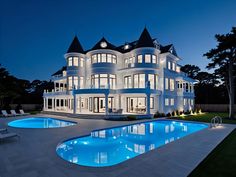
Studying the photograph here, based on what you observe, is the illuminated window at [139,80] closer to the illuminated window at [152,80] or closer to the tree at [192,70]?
the illuminated window at [152,80]

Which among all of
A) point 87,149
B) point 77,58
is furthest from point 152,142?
point 77,58

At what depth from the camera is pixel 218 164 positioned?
5672mm

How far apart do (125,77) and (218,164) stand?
64.4 feet

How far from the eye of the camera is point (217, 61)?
869 inches

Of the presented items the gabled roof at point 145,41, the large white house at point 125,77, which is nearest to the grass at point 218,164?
the large white house at point 125,77

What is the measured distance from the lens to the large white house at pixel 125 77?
22.7 meters

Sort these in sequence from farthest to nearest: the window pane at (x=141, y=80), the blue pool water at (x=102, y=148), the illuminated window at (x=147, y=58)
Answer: the illuminated window at (x=147, y=58), the window pane at (x=141, y=80), the blue pool water at (x=102, y=148)

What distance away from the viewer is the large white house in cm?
2267

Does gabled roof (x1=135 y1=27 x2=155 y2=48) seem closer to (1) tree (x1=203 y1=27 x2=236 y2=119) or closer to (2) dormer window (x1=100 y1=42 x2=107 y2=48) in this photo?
(2) dormer window (x1=100 y1=42 x2=107 y2=48)

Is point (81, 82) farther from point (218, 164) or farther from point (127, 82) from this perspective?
point (218, 164)

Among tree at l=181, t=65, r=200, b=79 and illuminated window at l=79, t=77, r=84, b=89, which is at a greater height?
tree at l=181, t=65, r=200, b=79

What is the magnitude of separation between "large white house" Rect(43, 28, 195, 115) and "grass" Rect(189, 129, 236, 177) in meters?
13.7

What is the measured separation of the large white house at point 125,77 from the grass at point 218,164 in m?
13.7

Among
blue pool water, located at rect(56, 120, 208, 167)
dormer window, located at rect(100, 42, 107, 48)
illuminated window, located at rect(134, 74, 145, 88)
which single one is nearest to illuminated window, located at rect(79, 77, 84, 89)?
dormer window, located at rect(100, 42, 107, 48)
